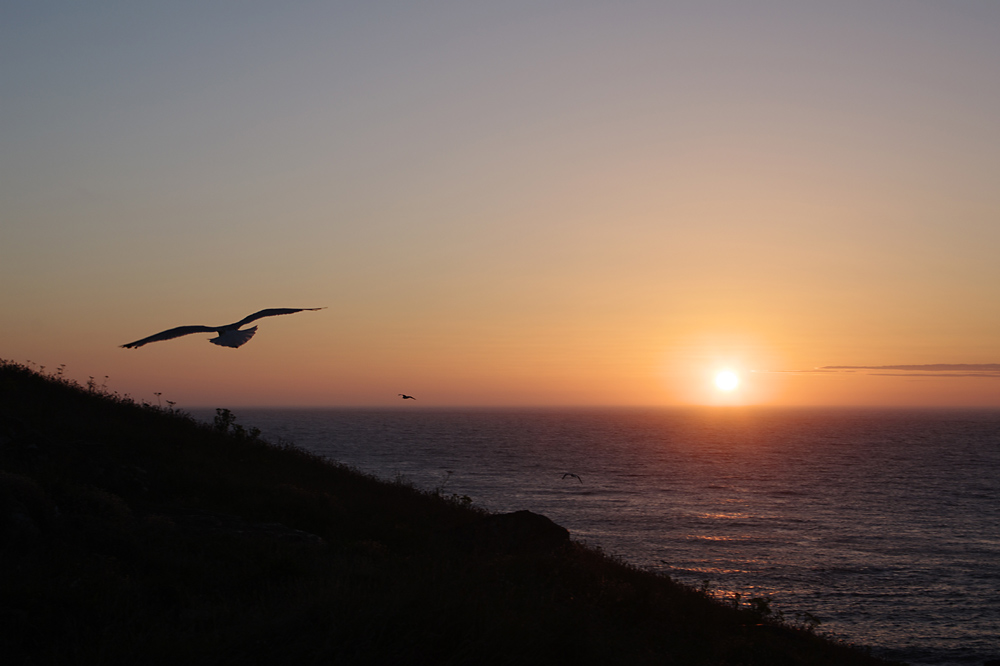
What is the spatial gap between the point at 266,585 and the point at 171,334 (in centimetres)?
391

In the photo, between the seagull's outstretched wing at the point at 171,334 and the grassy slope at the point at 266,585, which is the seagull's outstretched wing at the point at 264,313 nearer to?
the seagull's outstretched wing at the point at 171,334

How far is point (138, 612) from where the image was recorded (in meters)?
7.19

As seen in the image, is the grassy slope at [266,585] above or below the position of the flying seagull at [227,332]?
below

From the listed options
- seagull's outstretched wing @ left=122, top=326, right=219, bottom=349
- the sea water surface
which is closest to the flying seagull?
seagull's outstretched wing @ left=122, top=326, right=219, bottom=349

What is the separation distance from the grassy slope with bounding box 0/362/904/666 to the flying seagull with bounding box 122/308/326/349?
3101mm

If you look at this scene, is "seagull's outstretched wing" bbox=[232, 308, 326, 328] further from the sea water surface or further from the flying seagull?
the sea water surface

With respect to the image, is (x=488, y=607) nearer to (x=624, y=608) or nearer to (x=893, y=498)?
(x=624, y=608)

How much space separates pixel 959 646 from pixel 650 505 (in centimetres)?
2561

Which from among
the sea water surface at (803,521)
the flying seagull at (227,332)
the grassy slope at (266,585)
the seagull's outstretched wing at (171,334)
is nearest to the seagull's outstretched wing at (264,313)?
the flying seagull at (227,332)

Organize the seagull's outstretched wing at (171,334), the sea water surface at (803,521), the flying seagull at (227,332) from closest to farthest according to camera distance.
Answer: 1. the seagull's outstretched wing at (171,334)
2. the flying seagull at (227,332)
3. the sea water surface at (803,521)

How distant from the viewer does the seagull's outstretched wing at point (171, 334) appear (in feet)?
28.2

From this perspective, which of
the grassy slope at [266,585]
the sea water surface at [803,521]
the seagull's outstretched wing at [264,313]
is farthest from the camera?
the sea water surface at [803,521]

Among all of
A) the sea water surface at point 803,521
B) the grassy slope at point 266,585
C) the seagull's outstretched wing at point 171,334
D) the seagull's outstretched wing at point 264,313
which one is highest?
the seagull's outstretched wing at point 264,313

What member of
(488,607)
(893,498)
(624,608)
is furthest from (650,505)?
(488,607)
